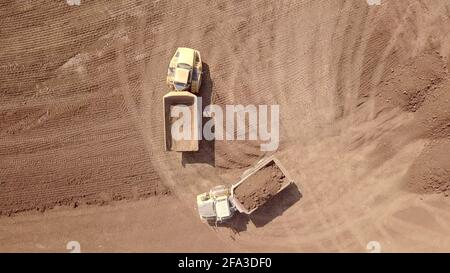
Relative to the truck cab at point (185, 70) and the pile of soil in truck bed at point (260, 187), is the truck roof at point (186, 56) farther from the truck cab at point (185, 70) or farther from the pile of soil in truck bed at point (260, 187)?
the pile of soil in truck bed at point (260, 187)

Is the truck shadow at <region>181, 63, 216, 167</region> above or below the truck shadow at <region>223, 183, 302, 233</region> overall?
above

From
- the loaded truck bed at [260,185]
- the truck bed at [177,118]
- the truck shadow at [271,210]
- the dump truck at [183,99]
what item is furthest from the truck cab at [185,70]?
the truck shadow at [271,210]

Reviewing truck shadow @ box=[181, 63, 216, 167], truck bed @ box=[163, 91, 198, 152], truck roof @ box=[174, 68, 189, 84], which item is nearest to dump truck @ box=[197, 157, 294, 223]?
truck shadow @ box=[181, 63, 216, 167]

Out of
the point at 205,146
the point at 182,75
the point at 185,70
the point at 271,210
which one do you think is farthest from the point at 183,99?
the point at 271,210

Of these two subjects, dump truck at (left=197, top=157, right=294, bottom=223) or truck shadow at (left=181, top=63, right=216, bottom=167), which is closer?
dump truck at (left=197, top=157, right=294, bottom=223)

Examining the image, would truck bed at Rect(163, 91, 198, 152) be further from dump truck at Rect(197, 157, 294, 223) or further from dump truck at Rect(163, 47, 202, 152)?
dump truck at Rect(197, 157, 294, 223)

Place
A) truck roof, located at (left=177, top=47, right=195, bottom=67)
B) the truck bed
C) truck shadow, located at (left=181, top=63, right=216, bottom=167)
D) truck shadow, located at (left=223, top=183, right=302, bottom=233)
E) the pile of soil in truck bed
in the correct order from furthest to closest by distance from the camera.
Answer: truck shadow, located at (left=223, top=183, right=302, bottom=233) → truck shadow, located at (left=181, top=63, right=216, bottom=167) → the pile of soil in truck bed → the truck bed → truck roof, located at (left=177, top=47, right=195, bottom=67)
